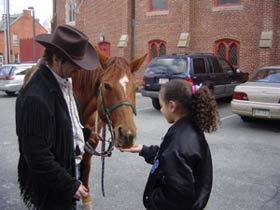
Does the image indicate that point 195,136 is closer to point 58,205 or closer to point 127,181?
point 58,205

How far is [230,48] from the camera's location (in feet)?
57.7

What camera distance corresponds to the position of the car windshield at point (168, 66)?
11.1 metres

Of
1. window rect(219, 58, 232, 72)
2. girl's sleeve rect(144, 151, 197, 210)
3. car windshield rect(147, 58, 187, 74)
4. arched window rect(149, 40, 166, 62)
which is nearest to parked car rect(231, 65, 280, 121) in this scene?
car windshield rect(147, 58, 187, 74)

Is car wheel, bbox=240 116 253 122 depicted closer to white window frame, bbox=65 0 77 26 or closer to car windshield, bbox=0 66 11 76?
car windshield, bbox=0 66 11 76

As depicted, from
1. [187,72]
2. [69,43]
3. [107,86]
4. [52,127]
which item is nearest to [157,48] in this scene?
[187,72]

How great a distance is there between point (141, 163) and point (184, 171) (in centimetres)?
406

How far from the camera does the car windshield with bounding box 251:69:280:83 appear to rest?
9.09m

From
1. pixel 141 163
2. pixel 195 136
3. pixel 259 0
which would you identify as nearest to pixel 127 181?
pixel 141 163

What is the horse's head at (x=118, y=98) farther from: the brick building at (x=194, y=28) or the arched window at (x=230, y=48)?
the arched window at (x=230, y=48)

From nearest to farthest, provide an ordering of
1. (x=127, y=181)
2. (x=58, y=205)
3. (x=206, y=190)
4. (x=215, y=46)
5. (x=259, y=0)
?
(x=206, y=190) < (x=58, y=205) < (x=127, y=181) < (x=259, y=0) < (x=215, y=46)

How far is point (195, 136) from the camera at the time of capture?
2119 millimetres

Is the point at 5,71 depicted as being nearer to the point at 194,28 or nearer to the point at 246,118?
the point at 194,28

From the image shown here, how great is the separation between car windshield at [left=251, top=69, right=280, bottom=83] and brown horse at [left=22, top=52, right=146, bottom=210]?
6.58 metres

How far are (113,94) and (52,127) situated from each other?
1061mm
